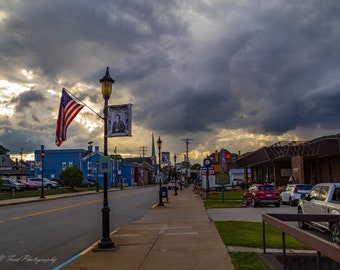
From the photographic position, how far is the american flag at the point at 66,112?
14.1 m

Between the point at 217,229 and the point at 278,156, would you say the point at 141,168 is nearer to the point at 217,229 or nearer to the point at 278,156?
the point at 278,156

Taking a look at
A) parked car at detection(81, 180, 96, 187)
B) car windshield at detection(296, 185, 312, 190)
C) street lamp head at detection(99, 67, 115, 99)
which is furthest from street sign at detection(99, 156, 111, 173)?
parked car at detection(81, 180, 96, 187)

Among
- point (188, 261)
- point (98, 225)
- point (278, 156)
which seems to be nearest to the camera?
point (188, 261)

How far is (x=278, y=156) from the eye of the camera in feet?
153

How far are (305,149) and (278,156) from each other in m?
5.17

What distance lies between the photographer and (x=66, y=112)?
1422cm

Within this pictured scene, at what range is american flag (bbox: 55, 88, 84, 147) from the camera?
14109mm

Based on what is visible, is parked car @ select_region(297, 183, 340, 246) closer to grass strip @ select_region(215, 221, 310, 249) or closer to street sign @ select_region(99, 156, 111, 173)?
grass strip @ select_region(215, 221, 310, 249)

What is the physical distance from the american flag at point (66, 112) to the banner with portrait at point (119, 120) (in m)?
2.51

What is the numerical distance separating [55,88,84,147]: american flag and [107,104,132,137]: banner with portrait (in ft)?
8.24

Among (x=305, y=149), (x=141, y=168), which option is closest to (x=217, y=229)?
(x=305, y=149)

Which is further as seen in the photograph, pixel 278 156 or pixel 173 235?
pixel 278 156

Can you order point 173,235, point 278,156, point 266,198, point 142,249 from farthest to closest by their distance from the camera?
1. point 278,156
2. point 266,198
3. point 173,235
4. point 142,249

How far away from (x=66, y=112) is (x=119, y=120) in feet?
10.4
